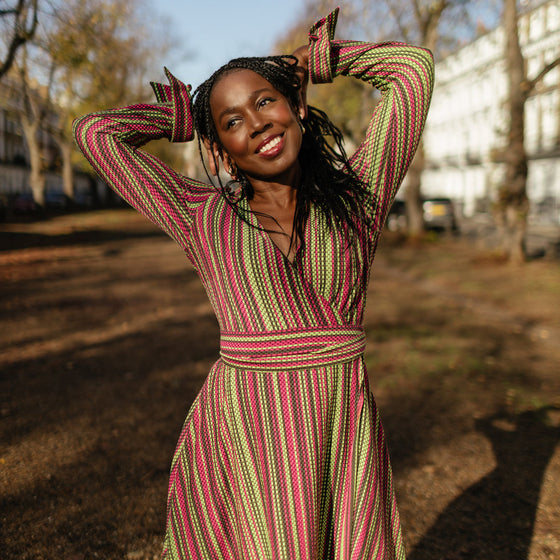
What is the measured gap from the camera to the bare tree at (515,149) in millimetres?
12094

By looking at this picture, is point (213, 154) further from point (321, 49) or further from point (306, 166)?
point (321, 49)

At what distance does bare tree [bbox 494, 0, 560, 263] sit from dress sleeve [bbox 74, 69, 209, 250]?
1213 cm

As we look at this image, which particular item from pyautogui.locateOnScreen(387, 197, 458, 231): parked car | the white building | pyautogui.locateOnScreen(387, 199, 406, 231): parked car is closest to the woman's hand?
pyautogui.locateOnScreen(387, 197, 458, 231): parked car

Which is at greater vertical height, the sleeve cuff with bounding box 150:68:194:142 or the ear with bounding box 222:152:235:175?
the sleeve cuff with bounding box 150:68:194:142

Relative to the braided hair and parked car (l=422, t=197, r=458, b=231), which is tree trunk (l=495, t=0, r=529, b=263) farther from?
the braided hair

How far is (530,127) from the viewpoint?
35.2 meters

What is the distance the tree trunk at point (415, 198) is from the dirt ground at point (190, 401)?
8213 mm

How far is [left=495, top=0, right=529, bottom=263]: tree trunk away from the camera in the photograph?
12180 millimetres

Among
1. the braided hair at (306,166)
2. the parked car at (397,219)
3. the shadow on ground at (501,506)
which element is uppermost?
the braided hair at (306,166)

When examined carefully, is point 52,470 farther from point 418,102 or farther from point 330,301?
point 418,102

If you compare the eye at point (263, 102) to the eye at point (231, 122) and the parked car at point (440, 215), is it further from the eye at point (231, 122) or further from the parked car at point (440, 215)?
the parked car at point (440, 215)

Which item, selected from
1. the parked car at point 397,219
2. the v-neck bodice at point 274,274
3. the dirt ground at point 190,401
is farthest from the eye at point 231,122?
the parked car at point 397,219

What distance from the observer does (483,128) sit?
42.9 meters

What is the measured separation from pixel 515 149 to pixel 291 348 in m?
12.7
